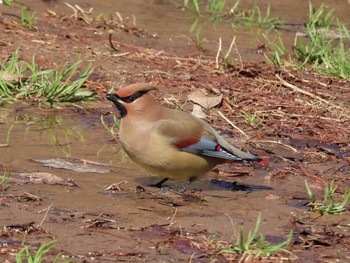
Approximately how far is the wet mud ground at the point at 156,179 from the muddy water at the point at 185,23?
0.15 metres

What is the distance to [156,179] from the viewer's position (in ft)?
22.3

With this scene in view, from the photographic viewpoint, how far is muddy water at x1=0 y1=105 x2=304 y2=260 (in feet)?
17.1

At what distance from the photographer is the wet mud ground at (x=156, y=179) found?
5.23 m

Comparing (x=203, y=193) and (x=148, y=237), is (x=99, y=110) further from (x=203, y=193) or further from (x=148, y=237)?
(x=148, y=237)

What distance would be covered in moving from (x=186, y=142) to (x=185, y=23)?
A: 541 centimetres

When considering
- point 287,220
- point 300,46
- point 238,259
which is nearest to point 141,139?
point 287,220

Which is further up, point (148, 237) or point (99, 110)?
point (148, 237)

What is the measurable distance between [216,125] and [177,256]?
3127mm

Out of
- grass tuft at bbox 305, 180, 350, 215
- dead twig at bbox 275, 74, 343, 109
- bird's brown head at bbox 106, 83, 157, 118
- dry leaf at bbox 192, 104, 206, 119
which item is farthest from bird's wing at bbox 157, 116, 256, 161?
dead twig at bbox 275, 74, 343, 109

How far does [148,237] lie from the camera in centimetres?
525

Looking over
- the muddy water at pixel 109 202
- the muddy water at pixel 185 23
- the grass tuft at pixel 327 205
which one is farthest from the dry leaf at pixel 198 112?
the grass tuft at pixel 327 205

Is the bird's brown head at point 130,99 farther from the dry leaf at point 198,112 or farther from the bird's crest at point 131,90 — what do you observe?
the dry leaf at point 198,112

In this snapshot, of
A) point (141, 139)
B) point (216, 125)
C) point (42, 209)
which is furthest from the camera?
point (216, 125)

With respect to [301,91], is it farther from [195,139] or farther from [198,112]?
[195,139]
